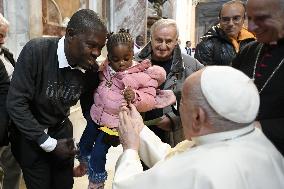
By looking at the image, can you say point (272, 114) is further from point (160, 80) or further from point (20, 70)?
point (20, 70)

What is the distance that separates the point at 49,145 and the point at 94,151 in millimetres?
609

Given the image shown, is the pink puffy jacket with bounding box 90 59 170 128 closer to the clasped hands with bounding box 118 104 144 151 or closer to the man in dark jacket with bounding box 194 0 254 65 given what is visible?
the clasped hands with bounding box 118 104 144 151

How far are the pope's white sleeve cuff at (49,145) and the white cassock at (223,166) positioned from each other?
0.81 meters

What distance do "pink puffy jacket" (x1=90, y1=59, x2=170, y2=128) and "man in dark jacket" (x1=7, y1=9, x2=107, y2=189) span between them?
192 mm

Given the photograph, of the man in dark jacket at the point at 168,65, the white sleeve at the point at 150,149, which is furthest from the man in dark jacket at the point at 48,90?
the man in dark jacket at the point at 168,65

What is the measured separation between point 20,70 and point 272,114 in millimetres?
1649

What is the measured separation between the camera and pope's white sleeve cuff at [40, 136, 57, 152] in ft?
8.22

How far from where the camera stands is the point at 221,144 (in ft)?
5.69

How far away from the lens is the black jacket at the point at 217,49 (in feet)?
13.1

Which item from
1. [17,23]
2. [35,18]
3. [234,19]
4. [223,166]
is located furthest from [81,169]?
[35,18]

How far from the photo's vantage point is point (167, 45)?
3.23 metres

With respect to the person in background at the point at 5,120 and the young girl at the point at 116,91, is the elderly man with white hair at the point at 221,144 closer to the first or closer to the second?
the young girl at the point at 116,91

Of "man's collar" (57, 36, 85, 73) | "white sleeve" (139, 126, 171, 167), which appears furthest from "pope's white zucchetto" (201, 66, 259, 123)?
"man's collar" (57, 36, 85, 73)

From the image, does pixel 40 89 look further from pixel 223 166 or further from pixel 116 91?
pixel 223 166
